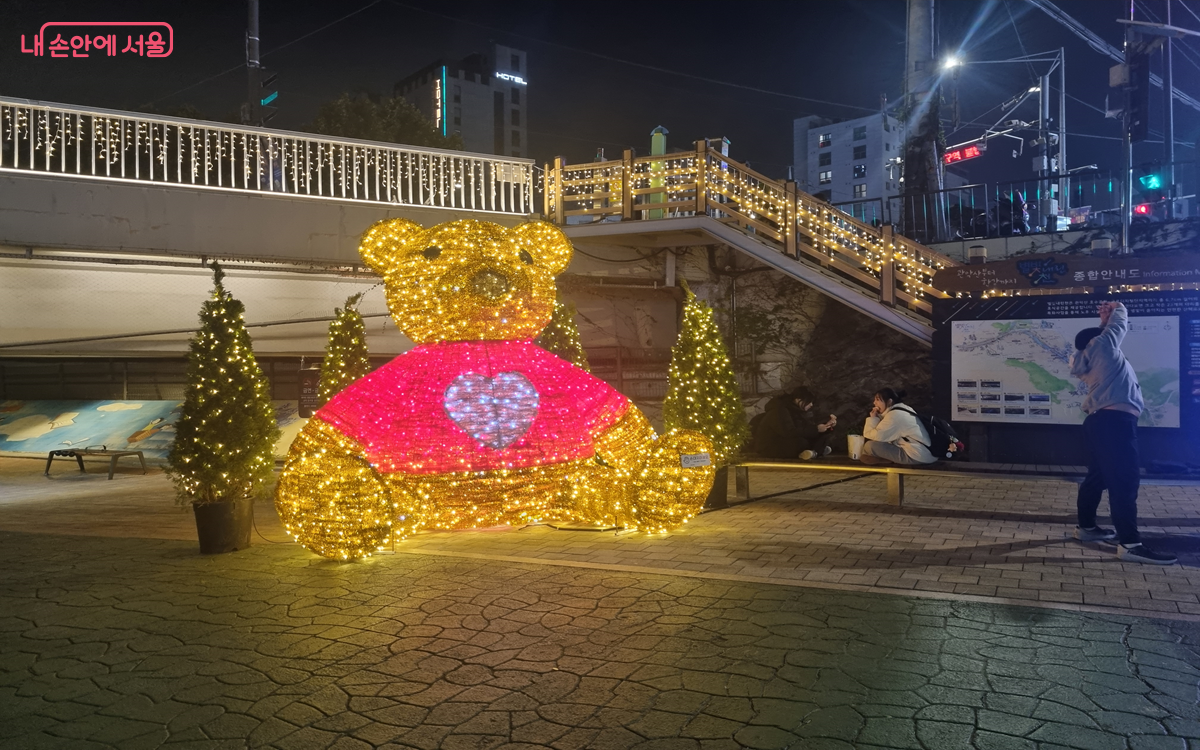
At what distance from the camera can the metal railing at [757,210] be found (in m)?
12.9

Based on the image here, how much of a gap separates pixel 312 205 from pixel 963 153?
23.7m

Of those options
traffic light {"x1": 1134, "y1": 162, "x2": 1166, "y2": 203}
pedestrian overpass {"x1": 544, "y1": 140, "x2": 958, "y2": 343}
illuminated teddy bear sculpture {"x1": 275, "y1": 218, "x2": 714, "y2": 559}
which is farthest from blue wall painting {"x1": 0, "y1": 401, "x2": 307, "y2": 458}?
Result: traffic light {"x1": 1134, "y1": 162, "x2": 1166, "y2": 203}

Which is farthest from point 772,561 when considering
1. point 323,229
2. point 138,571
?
point 323,229

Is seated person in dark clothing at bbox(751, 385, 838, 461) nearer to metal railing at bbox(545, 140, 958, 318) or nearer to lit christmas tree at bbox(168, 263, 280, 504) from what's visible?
metal railing at bbox(545, 140, 958, 318)

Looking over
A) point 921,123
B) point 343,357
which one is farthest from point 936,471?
point 921,123

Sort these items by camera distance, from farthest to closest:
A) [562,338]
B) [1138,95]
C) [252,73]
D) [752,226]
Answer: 1. [252,73]
2. [1138,95]
3. [752,226]
4. [562,338]

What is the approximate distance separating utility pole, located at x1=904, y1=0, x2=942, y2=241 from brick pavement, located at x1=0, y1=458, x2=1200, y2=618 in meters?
8.00

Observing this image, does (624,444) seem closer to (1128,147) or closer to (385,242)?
(385,242)

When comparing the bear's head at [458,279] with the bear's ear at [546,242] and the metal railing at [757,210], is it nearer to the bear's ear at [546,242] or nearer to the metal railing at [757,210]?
the bear's ear at [546,242]

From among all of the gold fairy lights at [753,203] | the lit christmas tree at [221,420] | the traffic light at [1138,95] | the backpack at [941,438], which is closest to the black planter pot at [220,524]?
the lit christmas tree at [221,420]

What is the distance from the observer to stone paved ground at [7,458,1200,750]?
345 centimetres

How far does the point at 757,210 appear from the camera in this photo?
45.8ft

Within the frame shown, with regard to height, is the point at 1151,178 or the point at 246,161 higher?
the point at 1151,178

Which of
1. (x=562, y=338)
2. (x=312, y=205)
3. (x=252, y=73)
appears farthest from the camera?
(x=252, y=73)
